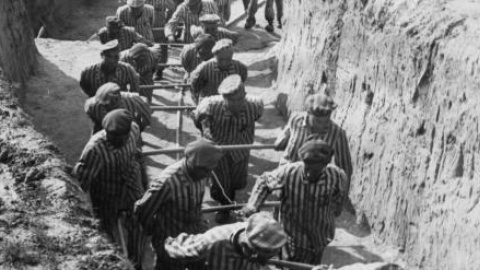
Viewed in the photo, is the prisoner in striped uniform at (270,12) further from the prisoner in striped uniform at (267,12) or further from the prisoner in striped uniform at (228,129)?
the prisoner in striped uniform at (228,129)

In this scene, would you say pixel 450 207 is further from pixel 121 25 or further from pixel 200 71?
pixel 121 25

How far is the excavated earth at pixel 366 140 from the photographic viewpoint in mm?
7488

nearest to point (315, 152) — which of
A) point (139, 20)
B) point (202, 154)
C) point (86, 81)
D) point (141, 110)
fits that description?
point (202, 154)

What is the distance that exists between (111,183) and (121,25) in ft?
16.4

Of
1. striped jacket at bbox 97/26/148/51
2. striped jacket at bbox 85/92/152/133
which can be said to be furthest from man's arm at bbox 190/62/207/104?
striped jacket at bbox 97/26/148/51

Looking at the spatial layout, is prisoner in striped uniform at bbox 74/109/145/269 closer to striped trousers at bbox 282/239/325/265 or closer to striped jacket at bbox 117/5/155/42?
striped trousers at bbox 282/239/325/265

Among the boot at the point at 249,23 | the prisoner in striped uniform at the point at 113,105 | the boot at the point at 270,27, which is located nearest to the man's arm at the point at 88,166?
the prisoner in striped uniform at the point at 113,105

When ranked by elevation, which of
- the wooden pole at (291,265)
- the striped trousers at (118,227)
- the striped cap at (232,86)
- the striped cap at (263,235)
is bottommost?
the striped trousers at (118,227)

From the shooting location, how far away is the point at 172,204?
8.24 m

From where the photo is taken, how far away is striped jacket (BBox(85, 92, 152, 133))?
34.3ft

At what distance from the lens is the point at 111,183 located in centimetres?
917

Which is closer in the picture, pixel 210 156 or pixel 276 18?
pixel 210 156

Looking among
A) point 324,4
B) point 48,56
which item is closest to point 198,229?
point 324,4

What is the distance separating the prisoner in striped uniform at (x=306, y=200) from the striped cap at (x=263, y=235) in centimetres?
145
